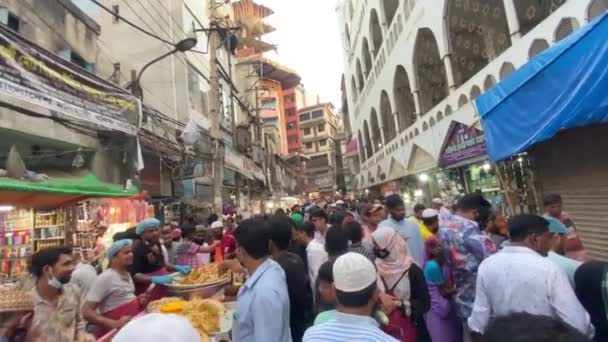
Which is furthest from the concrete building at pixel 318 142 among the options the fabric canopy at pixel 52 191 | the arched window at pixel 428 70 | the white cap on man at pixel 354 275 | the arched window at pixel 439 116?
the white cap on man at pixel 354 275

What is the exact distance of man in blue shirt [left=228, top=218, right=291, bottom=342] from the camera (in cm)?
202

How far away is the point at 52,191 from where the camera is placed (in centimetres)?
490

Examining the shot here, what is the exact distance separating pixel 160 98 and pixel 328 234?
1250 centimetres

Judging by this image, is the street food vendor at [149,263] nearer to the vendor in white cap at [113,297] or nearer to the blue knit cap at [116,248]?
the vendor in white cap at [113,297]

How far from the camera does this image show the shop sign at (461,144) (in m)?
9.20

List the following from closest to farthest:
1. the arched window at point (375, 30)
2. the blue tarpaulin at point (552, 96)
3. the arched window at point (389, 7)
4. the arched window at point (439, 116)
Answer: the blue tarpaulin at point (552, 96), the arched window at point (439, 116), the arched window at point (389, 7), the arched window at point (375, 30)

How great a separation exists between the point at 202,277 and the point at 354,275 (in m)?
3.10

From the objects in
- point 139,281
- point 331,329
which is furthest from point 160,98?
point 331,329

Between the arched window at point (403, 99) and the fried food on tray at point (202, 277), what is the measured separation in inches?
632

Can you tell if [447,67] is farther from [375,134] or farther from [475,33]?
[375,134]

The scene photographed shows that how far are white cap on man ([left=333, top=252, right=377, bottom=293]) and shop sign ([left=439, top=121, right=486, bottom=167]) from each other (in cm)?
820

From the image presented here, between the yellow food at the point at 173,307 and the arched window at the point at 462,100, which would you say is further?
the arched window at the point at 462,100

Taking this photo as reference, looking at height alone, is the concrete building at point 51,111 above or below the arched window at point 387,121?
below

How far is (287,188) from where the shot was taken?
42344 mm
